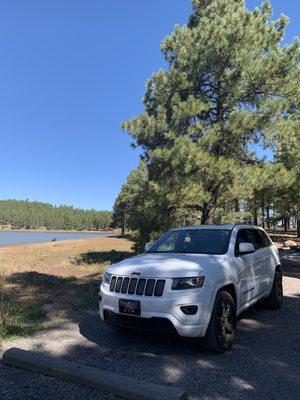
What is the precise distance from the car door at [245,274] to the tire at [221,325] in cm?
63

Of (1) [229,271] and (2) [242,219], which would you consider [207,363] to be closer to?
(1) [229,271]

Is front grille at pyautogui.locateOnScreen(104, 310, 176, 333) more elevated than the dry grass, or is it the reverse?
front grille at pyautogui.locateOnScreen(104, 310, 176, 333)

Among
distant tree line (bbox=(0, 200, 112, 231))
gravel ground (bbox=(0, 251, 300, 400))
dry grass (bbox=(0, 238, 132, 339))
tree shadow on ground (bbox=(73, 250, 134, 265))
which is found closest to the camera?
gravel ground (bbox=(0, 251, 300, 400))

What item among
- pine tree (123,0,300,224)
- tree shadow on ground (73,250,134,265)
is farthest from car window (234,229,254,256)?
tree shadow on ground (73,250,134,265)

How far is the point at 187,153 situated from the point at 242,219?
348 cm

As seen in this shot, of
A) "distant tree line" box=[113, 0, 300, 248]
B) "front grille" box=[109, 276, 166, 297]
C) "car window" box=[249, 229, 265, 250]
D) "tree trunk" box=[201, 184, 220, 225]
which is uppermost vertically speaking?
"distant tree line" box=[113, 0, 300, 248]

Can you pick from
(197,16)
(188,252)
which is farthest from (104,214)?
(188,252)

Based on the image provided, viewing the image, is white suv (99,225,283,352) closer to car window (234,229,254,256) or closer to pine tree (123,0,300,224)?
car window (234,229,254,256)

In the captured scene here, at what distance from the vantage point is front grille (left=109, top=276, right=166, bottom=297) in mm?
5395

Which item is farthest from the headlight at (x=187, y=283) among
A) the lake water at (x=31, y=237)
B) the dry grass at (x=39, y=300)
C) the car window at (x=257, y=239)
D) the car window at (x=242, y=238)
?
the lake water at (x=31, y=237)

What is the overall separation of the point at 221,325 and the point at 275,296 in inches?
127

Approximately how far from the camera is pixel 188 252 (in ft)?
21.6

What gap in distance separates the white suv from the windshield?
16mm

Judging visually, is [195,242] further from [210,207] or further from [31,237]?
[31,237]
